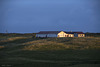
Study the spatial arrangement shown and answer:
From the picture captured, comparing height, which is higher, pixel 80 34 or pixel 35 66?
pixel 80 34

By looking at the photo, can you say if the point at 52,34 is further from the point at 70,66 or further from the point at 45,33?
the point at 70,66

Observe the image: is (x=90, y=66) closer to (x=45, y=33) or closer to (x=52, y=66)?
(x=52, y=66)

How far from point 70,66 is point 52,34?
55451 millimetres

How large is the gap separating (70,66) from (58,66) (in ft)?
4.78

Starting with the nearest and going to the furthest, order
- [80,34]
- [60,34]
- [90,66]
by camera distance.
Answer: [90,66] → [60,34] → [80,34]

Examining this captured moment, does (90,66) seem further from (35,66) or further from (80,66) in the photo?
(35,66)

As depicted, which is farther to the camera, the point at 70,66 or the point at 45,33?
the point at 45,33

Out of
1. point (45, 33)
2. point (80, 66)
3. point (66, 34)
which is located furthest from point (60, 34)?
point (80, 66)

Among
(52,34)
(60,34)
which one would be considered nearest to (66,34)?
(60,34)

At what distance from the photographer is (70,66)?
14.4 m

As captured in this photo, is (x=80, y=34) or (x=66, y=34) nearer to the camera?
(x=66, y=34)

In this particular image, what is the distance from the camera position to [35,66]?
14562mm

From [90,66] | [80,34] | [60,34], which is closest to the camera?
[90,66]

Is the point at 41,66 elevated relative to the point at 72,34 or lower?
lower
